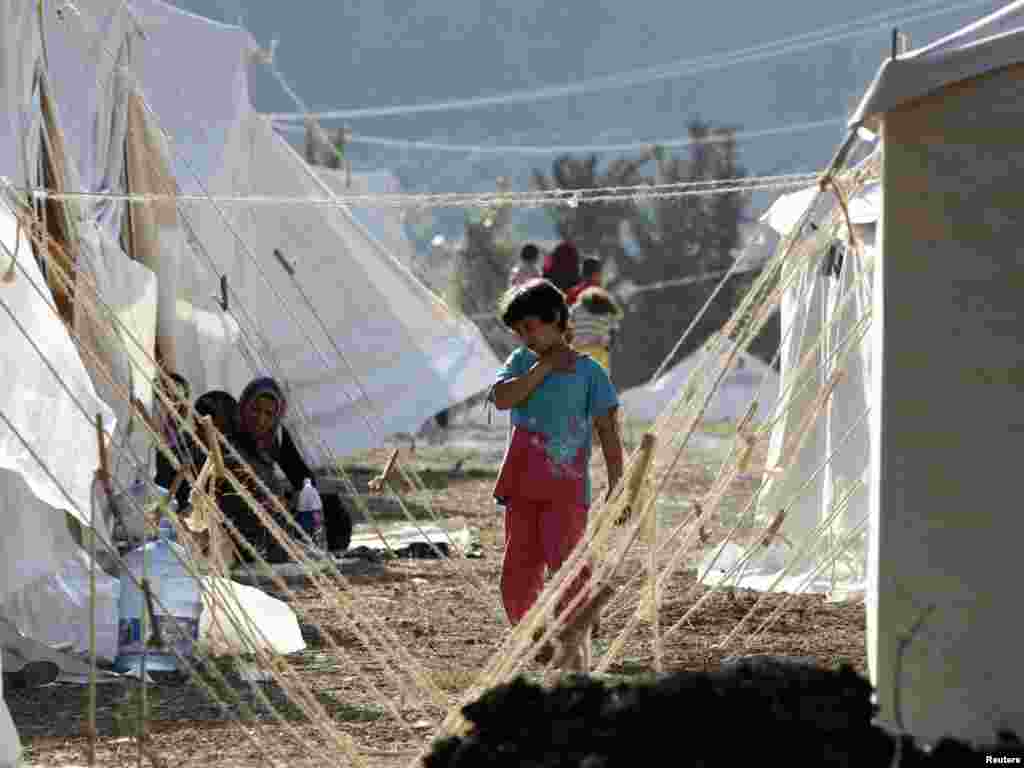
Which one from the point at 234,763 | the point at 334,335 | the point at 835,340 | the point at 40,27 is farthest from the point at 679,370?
the point at 234,763

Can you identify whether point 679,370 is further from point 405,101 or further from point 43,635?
point 405,101

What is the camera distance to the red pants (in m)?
6.02

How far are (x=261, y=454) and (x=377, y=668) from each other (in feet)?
9.67

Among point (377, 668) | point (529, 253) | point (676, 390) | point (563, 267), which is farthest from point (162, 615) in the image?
point (676, 390)

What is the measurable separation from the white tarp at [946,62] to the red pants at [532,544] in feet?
8.29

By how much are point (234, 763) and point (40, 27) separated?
324 centimetres

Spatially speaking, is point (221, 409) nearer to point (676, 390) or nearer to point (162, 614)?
point (162, 614)

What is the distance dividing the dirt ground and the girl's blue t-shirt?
39 centimetres

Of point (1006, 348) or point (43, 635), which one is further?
point (43, 635)

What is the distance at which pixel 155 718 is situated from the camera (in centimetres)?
559

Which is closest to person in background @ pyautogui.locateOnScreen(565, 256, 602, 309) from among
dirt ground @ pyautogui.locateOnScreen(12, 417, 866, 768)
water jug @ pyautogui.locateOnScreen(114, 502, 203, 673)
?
dirt ground @ pyautogui.locateOnScreen(12, 417, 866, 768)

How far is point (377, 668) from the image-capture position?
6.35 m

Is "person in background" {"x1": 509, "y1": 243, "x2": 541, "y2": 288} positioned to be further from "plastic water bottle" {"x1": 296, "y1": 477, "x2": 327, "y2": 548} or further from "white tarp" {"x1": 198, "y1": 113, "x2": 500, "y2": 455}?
"plastic water bottle" {"x1": 296, "y1": 477, "x2": 327, "y2": 548}

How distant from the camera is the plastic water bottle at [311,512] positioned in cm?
894
